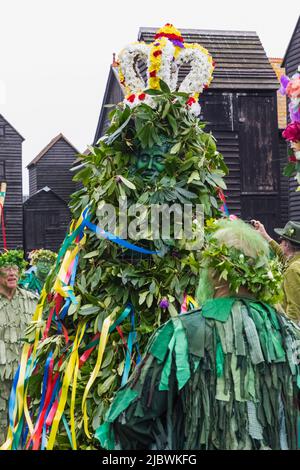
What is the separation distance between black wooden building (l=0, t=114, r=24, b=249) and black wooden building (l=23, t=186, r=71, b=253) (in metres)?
0.33

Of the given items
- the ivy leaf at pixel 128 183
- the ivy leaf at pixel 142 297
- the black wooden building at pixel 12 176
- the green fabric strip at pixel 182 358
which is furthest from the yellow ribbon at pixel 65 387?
the black wooden building at pixel 12 176

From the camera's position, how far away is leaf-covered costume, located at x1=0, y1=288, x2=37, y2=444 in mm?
7098

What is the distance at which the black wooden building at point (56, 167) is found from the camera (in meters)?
34.9

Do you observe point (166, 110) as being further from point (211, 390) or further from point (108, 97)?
point (108, 97)

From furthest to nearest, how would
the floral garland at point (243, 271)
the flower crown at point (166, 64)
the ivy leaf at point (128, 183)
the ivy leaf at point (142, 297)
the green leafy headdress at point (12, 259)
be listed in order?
the green leafy headdress at point (12, 259) → the flower crown at point (166, 64) → the ivy leaf at point (128, 183) → the ivy leaf at point (142, 297) → the floral garland at point (243, 271)

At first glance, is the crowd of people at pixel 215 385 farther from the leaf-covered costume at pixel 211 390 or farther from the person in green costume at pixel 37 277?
the person in green costume at pixel 37 277

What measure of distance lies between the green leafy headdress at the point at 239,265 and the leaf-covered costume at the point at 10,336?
3880mm

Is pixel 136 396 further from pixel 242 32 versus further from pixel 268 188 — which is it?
pixel 242 32

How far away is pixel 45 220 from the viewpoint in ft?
105

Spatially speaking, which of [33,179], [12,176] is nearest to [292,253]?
[12,176]

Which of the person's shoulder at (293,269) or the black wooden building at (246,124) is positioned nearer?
the person's shoulder at (293,269)

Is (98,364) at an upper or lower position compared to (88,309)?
lower

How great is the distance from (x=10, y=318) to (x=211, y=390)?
4.33 metres

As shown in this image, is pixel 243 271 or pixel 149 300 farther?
pixel 149 300
